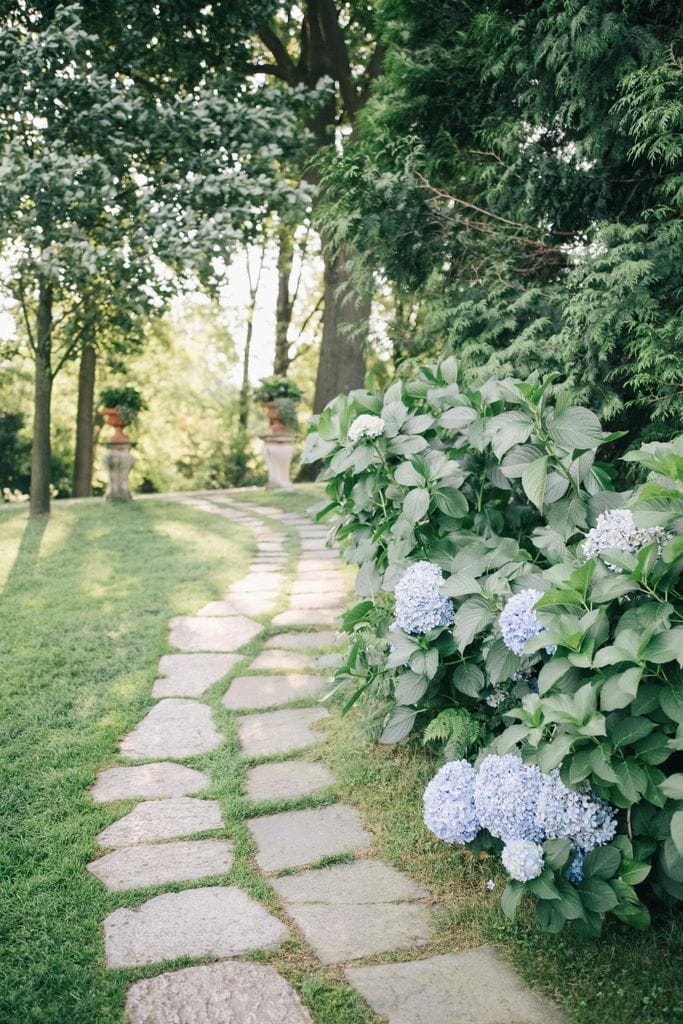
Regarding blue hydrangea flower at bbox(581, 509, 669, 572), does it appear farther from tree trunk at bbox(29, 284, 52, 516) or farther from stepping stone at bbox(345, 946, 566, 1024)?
tree trunk at bbox(29, 284, 52, 516)

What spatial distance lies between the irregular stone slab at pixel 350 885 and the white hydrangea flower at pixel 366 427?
1289 mm

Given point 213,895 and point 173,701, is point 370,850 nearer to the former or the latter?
point 213,895

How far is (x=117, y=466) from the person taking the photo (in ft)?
32.4

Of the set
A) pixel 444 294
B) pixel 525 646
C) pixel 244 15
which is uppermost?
pixel 244 15

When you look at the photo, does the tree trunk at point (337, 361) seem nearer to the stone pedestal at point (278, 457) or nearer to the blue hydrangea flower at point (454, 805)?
the stone pedestal at point (278, 457)

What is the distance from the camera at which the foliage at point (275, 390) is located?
1084 centimetres

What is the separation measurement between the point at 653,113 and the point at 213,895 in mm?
3127

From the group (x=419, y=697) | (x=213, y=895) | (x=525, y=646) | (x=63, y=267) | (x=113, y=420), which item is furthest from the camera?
(x=113, y=420)

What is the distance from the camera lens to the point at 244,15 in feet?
28.3

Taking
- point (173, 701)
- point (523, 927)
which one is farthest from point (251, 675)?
point (523, 927)

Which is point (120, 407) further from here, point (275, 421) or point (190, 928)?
point (190, 928)

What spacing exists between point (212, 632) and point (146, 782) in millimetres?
1654

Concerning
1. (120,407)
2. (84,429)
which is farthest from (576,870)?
(84,429)

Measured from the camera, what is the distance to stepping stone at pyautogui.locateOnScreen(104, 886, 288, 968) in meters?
1.89
